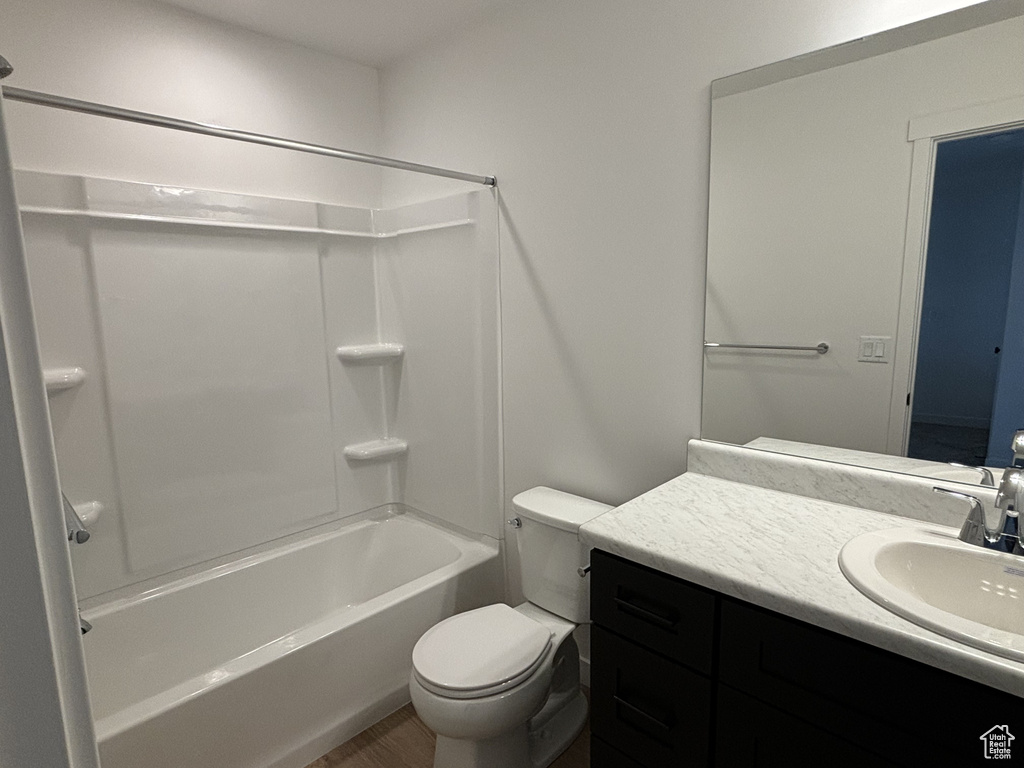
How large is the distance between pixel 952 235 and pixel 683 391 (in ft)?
2.48

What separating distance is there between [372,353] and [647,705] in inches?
72.0

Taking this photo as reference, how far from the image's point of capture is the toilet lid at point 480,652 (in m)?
1.52

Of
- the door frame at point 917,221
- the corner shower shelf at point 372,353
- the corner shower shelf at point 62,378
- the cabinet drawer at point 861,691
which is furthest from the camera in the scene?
the corner shower shelf at point 372,353

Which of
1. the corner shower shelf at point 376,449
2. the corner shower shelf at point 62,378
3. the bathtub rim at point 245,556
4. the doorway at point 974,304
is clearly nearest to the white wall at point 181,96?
the corner shower shelf at point 62,378

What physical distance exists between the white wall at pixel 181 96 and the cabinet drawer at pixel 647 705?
211 cm

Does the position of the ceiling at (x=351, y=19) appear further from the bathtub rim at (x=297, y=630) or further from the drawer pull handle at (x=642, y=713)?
the drawer pull handle at (x=642, y=713)

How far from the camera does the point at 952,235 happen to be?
128cm

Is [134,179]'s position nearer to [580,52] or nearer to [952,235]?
[580,52]

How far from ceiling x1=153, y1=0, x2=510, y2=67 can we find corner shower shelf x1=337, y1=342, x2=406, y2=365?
1.26m

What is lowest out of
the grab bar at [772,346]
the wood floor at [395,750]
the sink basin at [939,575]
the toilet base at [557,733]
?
the wood floor at [395,750]

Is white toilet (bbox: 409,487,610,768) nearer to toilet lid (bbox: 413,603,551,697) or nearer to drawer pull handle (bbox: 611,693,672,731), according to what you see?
toilet lid (bbox: 413,603,551,697)

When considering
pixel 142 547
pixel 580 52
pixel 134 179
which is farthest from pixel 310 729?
pixel 580 52

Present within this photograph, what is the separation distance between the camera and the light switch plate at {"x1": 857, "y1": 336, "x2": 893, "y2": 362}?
4.56 feet

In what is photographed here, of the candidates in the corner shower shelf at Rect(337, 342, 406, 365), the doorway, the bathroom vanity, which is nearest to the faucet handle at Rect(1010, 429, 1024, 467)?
the doorway
